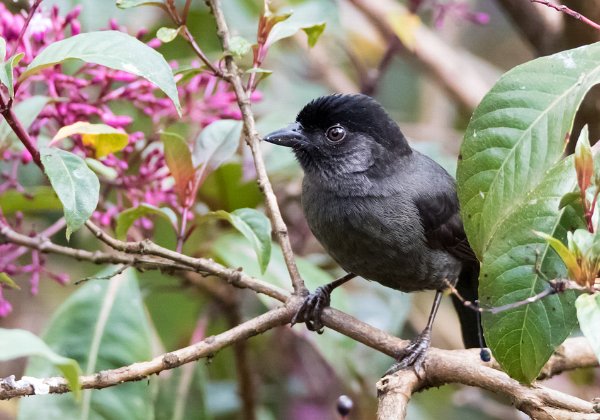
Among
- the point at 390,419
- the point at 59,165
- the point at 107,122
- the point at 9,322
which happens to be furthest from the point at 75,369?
the point at 9,322

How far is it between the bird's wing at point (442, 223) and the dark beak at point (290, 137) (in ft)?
1.54

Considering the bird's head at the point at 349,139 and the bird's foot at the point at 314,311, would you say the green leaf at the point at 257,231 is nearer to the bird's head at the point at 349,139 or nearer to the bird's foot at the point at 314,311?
the bird's foot at the point at 314,311

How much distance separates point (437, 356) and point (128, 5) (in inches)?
49.6

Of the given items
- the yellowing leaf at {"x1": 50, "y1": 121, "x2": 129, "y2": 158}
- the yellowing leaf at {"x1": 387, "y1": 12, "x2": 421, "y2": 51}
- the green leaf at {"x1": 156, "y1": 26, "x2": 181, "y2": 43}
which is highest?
the yellowing leaf at {"x1": 387, "y1": 12, "x2": 421, "y2": 51}

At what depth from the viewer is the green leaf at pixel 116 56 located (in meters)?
1.77

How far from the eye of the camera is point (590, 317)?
1.43 meters

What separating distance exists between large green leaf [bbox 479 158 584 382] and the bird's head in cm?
136

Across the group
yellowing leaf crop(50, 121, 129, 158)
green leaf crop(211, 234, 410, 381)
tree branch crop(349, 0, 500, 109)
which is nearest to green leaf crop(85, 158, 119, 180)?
yellowing leaf crop(50, 121, 129, 158)

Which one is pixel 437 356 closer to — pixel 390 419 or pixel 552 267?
pixel 390 419

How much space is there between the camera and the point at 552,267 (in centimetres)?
177

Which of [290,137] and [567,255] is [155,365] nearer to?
[567,255]

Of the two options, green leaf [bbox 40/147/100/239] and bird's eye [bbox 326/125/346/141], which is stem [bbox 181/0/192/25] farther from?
bird's eye [bbox 326/125/346/141]

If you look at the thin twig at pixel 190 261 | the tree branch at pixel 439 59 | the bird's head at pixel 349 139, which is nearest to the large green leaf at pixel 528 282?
the thin twig at pixel 190 261

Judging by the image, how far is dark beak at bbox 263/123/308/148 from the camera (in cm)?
300
